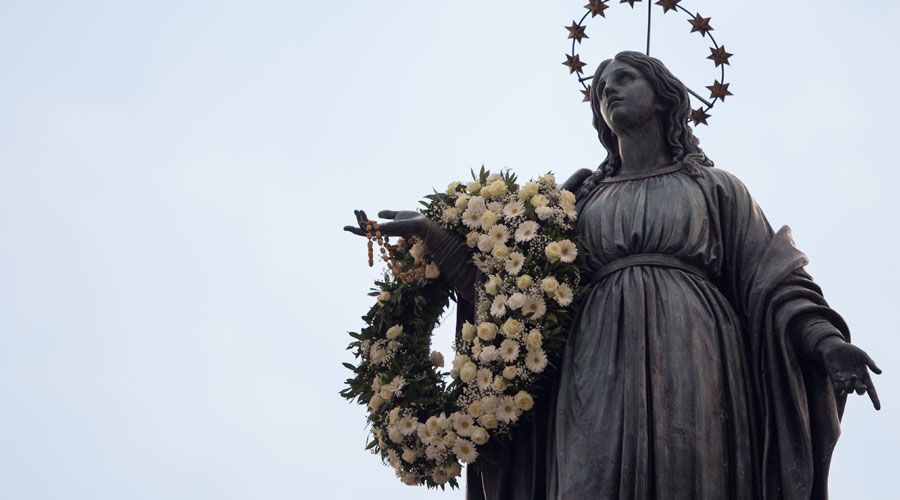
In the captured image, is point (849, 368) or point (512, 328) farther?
point (512, 328)

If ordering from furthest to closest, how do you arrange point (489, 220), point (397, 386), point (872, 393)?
point (489, 220), point (397, 386), point (872, 393)

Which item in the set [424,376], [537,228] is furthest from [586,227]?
[424,376]

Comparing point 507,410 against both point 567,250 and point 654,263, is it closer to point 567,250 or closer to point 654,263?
point 567,250

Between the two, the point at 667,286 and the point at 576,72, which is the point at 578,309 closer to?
the point at 667,286

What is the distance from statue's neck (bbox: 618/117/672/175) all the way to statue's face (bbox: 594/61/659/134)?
2.4 inches

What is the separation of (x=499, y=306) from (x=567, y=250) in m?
0.66

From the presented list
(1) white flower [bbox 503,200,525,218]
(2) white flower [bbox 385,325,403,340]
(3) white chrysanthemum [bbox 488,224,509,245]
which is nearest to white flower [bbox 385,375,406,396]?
(2) white flower [bbox 385,325,403,340]

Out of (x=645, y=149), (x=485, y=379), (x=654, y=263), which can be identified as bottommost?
(x=485, y=379)

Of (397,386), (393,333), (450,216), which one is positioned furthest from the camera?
(450,216)

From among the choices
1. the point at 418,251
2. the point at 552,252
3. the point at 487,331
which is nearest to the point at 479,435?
the point at 487,331

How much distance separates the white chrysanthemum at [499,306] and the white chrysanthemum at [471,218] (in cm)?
74

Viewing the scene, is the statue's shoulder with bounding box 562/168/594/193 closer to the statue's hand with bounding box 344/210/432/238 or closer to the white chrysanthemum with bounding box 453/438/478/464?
→ the statue's hand with bounding box 344/210/432/238

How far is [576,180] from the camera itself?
14.1 meters

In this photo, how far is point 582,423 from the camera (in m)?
12.5
